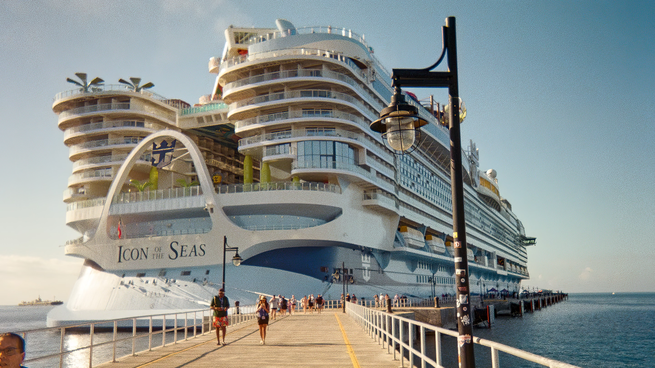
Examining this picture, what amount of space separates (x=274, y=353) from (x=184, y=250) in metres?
30.3

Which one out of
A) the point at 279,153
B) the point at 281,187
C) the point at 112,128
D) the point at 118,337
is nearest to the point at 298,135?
the point at 279,153

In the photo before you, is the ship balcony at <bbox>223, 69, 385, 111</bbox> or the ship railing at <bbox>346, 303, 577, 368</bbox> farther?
the ship balcony at <bbox>223, 69, 385, 111</bbox>

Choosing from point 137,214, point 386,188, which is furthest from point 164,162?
point 386,188

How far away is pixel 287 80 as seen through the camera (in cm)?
4800

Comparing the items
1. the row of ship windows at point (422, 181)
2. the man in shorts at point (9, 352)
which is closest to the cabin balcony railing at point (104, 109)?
the row of ship windows at point (422, 181)

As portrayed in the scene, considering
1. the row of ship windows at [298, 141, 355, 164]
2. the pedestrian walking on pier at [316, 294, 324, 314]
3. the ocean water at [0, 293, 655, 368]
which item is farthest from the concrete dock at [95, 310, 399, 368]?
the row of ship windows at [298, 141, 355, 164]

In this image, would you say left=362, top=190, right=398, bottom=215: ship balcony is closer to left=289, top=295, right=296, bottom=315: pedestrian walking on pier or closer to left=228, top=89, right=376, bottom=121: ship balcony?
left=228, top=89, right=376, bottom=121: ship balcony

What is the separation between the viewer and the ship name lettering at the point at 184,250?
1720 inches

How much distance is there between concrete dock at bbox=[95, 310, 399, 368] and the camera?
43.7 ft

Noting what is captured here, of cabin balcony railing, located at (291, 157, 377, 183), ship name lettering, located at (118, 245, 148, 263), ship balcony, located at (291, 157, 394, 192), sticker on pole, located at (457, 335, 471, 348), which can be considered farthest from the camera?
cabin balcony railing, located at (291, 157, 377, 183)

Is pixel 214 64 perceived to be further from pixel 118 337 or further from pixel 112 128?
pixel 118 337

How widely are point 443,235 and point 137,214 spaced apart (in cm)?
4654

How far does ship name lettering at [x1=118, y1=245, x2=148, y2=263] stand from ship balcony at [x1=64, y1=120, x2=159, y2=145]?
13649 millimetres

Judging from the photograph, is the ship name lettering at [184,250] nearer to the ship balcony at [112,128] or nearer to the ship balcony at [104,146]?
the ship balcony at [104,146]
